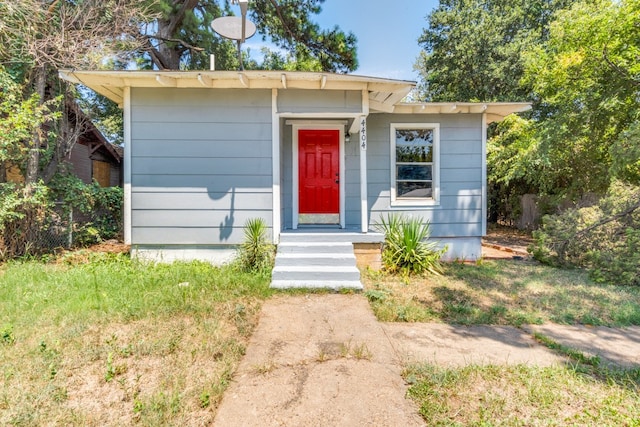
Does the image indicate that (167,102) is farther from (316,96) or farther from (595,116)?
(595,116)

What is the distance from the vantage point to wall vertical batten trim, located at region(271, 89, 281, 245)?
4.96 m

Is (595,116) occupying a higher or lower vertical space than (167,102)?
higher

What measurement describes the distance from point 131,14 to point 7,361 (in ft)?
21.7

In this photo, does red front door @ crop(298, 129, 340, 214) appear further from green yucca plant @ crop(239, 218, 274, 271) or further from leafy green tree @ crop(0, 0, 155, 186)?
leafy green tree @ crop(0, 0, 155, 186)

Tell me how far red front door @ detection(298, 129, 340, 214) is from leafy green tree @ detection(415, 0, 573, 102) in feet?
33.7

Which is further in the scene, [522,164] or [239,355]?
[522,164]

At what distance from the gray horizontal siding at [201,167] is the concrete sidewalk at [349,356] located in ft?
6.43

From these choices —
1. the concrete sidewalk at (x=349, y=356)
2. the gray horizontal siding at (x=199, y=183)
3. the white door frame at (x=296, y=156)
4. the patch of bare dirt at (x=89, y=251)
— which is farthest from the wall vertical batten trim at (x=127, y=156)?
the concrete sidewalk at (x=349, y=356)

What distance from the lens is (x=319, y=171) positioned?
6242 millimetres

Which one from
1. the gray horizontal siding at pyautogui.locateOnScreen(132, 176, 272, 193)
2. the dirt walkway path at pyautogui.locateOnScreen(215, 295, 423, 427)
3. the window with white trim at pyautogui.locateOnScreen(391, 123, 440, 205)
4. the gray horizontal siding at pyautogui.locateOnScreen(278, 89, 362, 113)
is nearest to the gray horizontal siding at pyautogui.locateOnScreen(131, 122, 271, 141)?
the gray horizontal siding at pyautogui.locateOnScreen(278, 89, 362, 113)

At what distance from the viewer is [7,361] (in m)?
2.31

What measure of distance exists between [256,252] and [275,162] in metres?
1.43

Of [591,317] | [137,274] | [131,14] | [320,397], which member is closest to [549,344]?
[591,317]

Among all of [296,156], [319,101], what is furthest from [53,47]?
[319,101]
